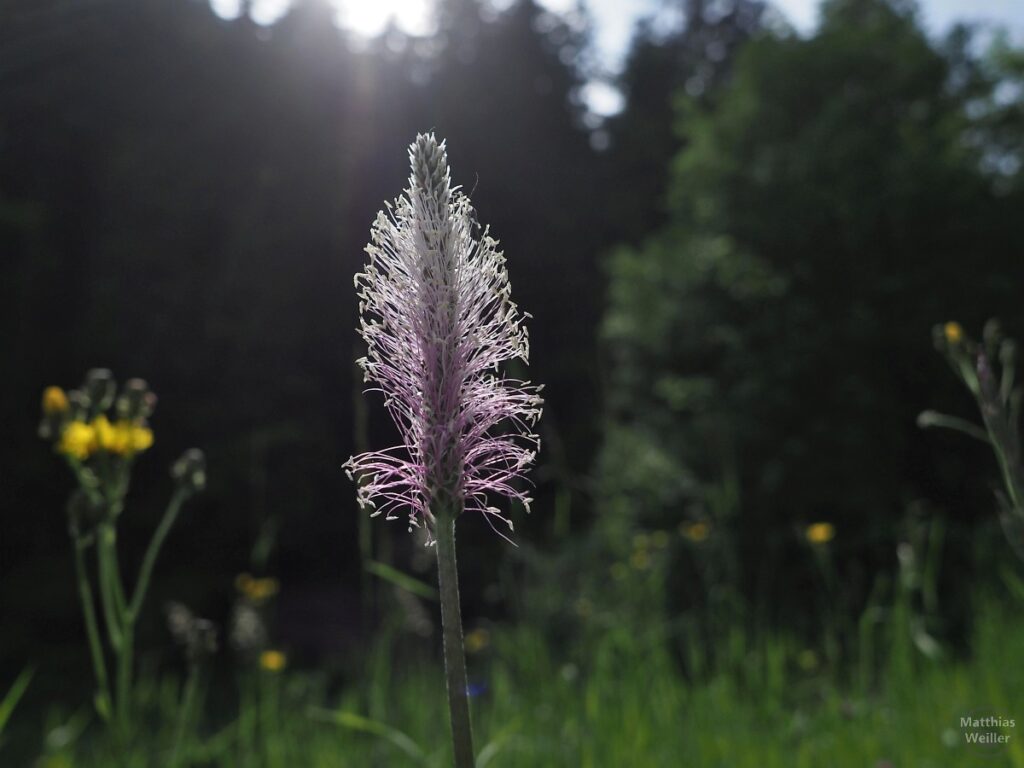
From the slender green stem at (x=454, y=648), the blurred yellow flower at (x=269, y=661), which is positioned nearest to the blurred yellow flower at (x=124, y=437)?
the slender green stem at (x=454, y=648)

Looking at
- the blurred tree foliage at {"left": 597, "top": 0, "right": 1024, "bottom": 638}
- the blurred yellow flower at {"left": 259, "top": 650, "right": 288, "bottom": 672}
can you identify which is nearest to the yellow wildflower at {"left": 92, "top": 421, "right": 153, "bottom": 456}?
the blurred yellow flower at {"left": 259, "top": 650, "right": 288, "bottom": 672}

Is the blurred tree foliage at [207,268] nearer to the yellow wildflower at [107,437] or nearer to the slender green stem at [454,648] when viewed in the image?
the yellow wildflower at [107,437]

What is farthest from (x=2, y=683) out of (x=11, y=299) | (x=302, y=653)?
(x=11, y=299)

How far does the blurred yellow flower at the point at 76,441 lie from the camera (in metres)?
2.15

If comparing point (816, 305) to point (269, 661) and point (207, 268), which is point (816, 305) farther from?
point (207, 268)

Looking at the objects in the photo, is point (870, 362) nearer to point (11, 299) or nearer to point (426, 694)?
point (426, 694)

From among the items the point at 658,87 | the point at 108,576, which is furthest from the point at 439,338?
the point at 658,87

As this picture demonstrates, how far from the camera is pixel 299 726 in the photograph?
16.2 feet

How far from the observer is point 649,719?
348cm

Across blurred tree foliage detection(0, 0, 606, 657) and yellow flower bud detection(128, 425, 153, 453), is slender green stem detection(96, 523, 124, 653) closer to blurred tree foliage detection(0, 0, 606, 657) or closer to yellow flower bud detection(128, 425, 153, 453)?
yellow flower bud detection(128, 425, 153, 453)

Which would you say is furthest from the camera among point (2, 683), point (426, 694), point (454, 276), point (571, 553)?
point (2, 683)

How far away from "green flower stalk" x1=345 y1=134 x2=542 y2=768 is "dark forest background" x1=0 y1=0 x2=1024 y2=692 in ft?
10.8

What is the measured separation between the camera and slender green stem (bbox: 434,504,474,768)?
80 cm

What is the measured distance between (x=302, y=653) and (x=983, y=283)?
40.1ft
